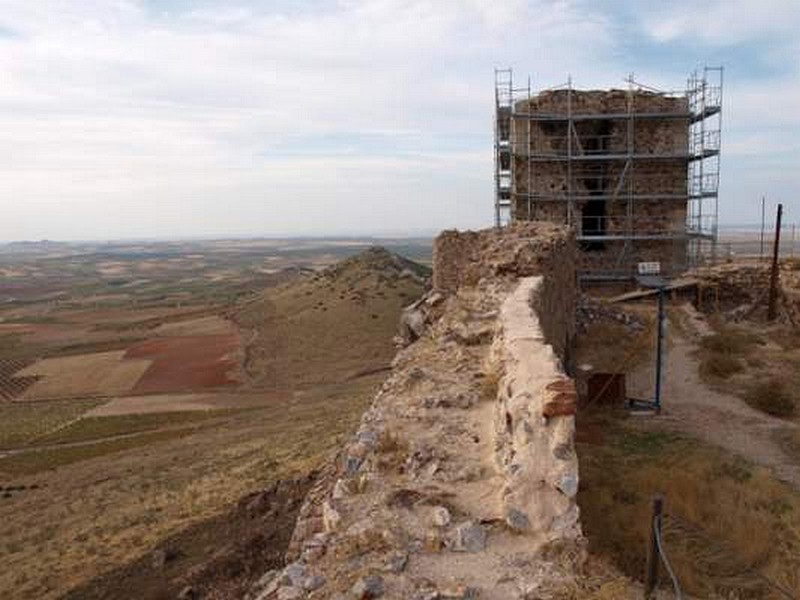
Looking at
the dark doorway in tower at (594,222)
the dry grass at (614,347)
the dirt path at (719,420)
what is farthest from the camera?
the dark doorway in tower at (594,222)

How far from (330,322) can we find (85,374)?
48.3 feet

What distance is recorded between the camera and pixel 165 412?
97.6 feet

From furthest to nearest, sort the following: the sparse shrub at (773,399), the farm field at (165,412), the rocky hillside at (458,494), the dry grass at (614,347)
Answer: the dry grass at (614,347)
the farm field at (165,412)
the sparse shrub at (773,399)
the rocky hillside at (458,494)

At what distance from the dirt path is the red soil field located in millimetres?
25301

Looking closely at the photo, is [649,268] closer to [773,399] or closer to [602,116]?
[602,116]

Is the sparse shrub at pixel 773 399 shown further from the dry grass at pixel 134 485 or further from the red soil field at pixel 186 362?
the red soil field at pixel 186 362

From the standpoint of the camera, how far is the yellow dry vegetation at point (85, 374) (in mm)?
36438

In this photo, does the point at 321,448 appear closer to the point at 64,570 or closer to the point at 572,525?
the point at 64,570

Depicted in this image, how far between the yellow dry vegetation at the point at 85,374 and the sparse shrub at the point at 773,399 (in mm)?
30804

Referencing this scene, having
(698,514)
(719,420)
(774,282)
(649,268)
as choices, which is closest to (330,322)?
(649,268)

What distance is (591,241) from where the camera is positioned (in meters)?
24.0

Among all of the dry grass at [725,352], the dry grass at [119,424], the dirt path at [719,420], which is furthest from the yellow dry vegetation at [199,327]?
the dirt path at [719,420]

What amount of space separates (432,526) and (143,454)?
18.6m

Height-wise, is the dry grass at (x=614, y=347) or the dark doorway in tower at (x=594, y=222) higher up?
the dark doorway in tower at (x=594, y=222)
